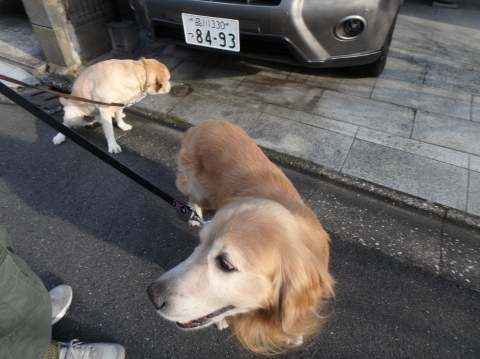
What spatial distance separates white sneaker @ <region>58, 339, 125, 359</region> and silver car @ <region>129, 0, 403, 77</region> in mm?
3036

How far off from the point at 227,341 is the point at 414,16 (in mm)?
6597

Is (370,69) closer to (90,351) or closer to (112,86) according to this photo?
(112,86)

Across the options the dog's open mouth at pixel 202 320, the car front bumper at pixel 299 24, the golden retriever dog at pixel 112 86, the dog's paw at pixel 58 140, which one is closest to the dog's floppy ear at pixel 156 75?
the golden retriever dog at pixel 112 86

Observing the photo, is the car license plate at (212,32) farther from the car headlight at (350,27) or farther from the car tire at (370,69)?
the car tire at (370,69)

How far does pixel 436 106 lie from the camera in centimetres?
378

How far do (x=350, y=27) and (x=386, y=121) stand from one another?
114 cm

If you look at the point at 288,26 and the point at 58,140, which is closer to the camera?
the point at 288,26

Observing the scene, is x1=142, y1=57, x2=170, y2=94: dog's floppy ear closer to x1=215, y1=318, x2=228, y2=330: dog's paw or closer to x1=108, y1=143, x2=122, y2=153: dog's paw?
x1=108, y1=143, x2=122, y2=153: dog's paw

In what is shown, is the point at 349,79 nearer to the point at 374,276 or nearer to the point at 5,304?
the point at 374,276

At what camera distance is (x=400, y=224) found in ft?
8.73

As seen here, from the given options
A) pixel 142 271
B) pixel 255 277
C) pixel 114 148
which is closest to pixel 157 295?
pixel 255 277

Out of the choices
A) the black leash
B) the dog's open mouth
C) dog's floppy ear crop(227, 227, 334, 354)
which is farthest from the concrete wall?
dog's floppy ear crop(227, 227, 334, 354)

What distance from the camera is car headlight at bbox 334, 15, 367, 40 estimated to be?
3126mm

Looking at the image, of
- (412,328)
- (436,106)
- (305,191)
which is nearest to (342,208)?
(305,191)
